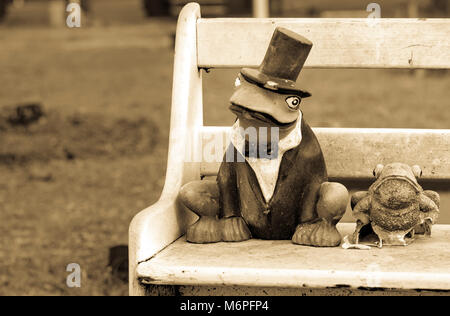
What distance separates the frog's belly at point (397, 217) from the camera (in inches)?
75.3

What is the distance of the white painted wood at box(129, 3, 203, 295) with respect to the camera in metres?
1.82

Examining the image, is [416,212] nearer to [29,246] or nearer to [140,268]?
[140,268]

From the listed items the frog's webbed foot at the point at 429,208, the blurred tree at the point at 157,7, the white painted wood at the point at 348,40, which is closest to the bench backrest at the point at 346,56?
the white painted wood at the point at 348,40

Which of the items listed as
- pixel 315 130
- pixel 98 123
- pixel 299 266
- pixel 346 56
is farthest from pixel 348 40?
pixel 98 123

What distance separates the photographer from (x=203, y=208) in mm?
2021

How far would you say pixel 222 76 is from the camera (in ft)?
29.8

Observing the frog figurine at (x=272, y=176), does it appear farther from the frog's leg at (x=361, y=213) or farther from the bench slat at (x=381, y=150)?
the bench slat at (x=381, y=150)

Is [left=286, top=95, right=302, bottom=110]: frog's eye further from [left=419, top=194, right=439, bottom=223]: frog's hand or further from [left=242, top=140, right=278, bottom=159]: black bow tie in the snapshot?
[left=419, top=194, right=439, bottom=223]: frog's hand

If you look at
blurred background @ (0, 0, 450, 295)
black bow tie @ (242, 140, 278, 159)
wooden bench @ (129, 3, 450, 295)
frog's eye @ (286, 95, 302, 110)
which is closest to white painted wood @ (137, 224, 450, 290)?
wooden bench @ (129, 3, 450, 295)

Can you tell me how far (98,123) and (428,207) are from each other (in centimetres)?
395

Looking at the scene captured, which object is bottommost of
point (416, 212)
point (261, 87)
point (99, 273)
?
point (99, 273)

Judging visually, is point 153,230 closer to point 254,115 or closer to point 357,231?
point 254,115

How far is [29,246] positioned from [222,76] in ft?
19.0

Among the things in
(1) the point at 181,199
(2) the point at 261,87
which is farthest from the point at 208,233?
(2) the point at 261,87
